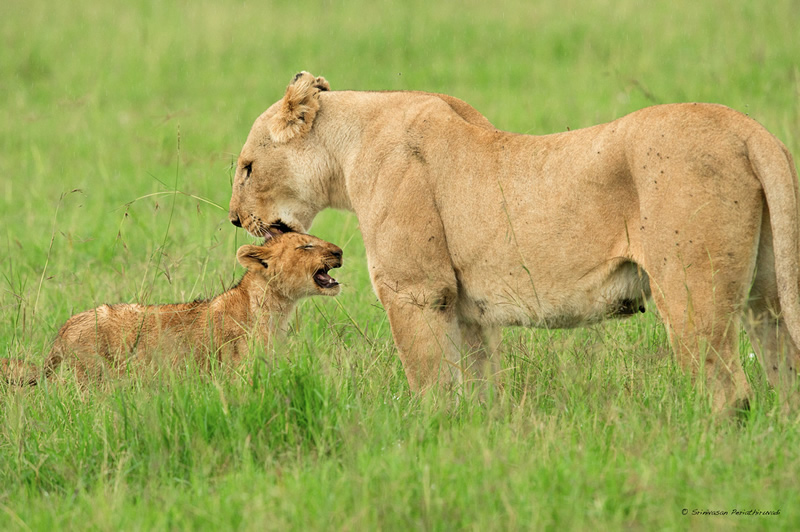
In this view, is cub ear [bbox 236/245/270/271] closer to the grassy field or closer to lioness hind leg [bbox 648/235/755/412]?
the grassy field

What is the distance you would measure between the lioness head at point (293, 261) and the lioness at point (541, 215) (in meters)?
0.10

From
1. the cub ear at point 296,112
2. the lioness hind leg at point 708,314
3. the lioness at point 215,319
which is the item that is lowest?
the lioness at point 215,319

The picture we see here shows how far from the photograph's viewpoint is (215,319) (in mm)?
5180

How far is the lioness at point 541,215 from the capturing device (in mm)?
3541

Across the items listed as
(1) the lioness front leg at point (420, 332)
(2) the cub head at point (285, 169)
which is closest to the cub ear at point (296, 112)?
(2) the cub head at point (285, 169)

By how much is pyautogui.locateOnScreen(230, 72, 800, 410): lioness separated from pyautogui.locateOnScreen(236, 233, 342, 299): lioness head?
10 cm

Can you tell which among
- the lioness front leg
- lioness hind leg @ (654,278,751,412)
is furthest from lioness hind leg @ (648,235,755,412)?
the lioness front leg

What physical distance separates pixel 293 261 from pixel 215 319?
20.8 inches

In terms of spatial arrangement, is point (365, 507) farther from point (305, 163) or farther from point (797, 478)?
point (305, 163)

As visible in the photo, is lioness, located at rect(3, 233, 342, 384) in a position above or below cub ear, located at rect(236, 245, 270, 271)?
below

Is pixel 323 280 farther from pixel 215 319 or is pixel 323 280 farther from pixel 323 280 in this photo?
pixel 215 319

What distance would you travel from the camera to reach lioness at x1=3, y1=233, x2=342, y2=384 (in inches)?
198

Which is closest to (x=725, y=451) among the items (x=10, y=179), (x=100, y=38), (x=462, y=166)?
(x=462, y=166)

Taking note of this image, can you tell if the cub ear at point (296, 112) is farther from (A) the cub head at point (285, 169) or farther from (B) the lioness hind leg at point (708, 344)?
(B) the lioness hind leg at point (708, 344)
